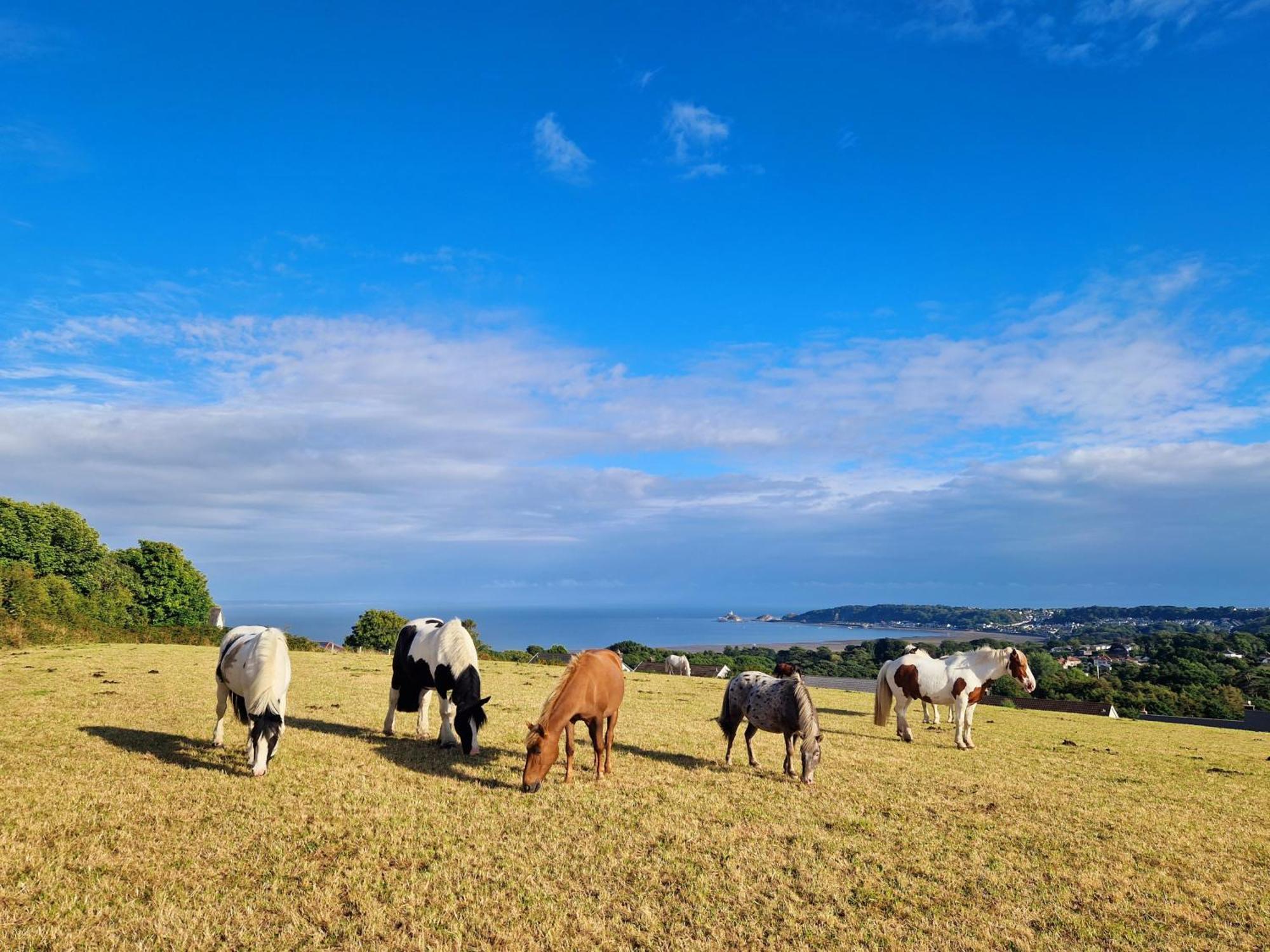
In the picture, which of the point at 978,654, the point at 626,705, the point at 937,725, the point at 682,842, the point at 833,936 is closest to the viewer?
the point at 833,936

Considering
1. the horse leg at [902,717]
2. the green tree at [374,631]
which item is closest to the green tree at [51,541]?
the green tree at [374,631]

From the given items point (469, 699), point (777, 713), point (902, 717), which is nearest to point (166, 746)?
point (469, 699)

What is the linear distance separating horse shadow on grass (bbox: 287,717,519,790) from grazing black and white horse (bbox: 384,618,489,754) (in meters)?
0.26

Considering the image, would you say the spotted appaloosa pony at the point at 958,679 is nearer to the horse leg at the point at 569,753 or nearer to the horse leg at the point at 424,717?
the horse leg at the point at 569,753

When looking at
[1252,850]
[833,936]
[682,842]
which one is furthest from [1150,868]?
[682,842]

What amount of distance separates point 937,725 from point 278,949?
1838cm

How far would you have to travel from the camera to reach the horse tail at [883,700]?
17.3 meters

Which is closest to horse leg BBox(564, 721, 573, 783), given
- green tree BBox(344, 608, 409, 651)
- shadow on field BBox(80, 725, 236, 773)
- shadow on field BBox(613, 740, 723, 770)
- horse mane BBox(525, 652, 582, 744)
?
horse mane BBox(525, 652, 582, 744)

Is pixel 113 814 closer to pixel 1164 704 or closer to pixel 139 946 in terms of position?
pixel 139 946

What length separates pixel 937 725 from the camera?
19188 millimetres

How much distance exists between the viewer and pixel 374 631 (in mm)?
62906

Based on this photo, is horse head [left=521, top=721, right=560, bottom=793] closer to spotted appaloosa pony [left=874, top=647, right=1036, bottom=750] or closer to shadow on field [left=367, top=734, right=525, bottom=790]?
shadow on field [left=367, top=734, right=525, bottom=790]

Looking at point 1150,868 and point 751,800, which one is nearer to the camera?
point 1150,868

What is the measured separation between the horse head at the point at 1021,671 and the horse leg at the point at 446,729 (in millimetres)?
13189
